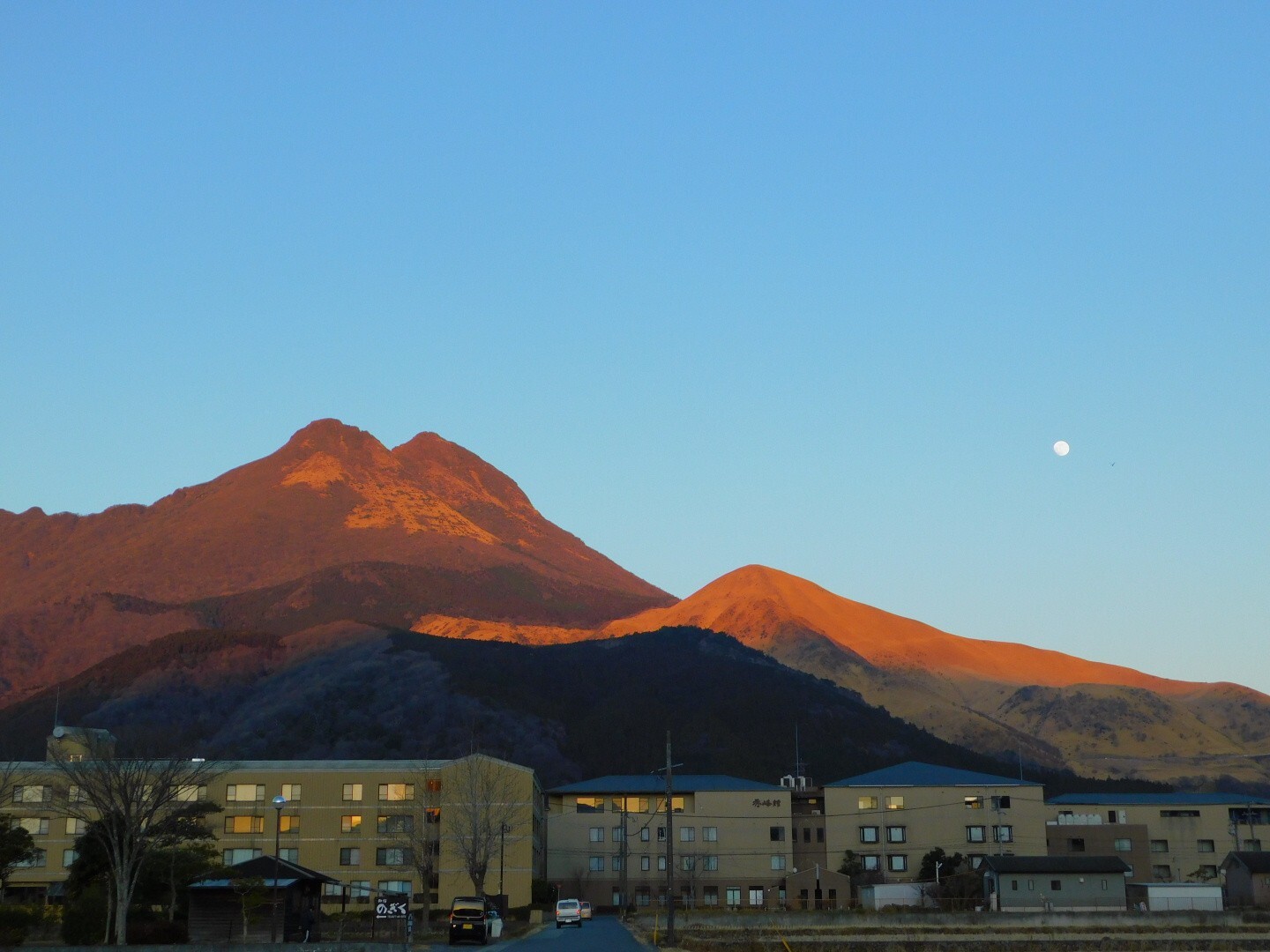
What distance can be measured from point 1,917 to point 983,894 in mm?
55182

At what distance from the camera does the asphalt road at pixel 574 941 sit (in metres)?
49.7

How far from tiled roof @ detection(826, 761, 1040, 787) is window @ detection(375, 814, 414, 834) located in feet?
108

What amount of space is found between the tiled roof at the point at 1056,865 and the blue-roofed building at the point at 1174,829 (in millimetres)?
30546

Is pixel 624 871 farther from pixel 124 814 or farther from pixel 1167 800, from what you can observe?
pixel 1167 800

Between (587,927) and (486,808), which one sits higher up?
(486,808)

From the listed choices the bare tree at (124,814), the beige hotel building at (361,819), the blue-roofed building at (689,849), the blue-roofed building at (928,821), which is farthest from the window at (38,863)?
the blue-roofed building at (928,821)

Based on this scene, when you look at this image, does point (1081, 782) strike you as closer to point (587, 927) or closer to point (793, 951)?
point (587, 927)

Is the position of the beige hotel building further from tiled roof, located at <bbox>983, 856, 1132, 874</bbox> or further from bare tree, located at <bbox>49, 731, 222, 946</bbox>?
tiled roof, located at <bbox>983, 856, 1132, 874</bbox>

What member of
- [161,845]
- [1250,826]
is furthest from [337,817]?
[1250,826]

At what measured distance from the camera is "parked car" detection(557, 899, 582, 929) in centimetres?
7762

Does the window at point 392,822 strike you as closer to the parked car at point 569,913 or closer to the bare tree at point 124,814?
the parked car at point 569,913

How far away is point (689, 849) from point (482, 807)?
21194mm

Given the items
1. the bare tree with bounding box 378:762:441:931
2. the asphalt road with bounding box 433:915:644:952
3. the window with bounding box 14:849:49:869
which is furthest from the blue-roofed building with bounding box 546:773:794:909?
the window with bounding box 14:849:49:869

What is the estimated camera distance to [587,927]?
74.8 m
